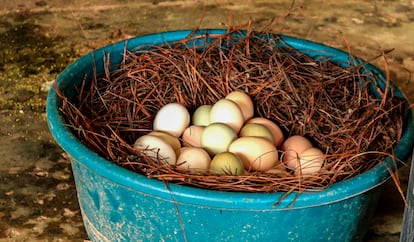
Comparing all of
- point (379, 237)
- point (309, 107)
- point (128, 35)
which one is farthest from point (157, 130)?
point (128, 35)

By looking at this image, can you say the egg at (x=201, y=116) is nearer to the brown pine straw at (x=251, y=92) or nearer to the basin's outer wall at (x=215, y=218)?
the brown pine straw at (x=251, y=92)

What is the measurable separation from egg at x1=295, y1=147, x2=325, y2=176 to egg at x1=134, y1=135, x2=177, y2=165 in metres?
0.28

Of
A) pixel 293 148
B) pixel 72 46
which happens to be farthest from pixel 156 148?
pixel 72 46

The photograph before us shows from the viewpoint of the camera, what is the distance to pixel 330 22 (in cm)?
324

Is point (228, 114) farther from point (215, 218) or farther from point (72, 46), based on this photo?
point (72, 46)

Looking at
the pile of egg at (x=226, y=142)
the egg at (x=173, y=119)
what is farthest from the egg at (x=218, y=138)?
the egg at (x=173, y=119)

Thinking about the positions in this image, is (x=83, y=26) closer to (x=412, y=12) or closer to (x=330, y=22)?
(x=330, y=22)

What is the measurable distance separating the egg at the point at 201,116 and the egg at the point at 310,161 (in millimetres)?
273

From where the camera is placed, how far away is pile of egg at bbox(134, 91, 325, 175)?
1.65m

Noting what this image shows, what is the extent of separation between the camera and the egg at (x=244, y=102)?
6.13 ft

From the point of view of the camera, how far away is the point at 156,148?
1670 mm

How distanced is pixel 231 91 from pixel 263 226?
0.55 m

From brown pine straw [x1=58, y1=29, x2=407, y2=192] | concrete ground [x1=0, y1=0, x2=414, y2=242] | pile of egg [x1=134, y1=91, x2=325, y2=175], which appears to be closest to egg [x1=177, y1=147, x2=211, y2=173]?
pile of egg [x1=134, y1=91, x2=325, y2=175]

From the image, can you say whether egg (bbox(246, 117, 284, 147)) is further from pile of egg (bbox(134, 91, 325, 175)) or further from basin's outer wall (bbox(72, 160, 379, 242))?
basin's outer wall (bbox(72, 160, 379, 242))
